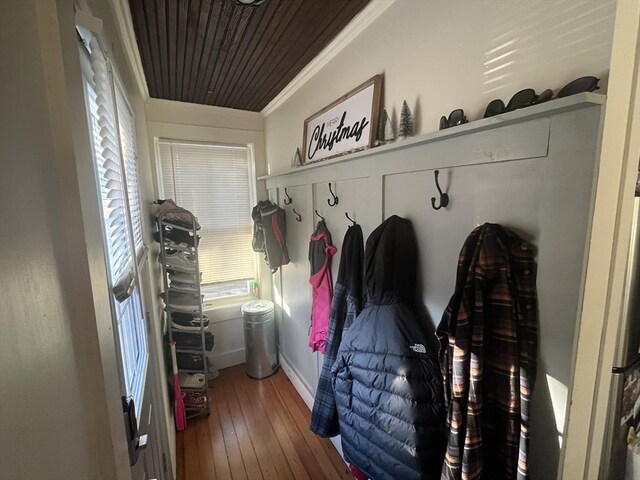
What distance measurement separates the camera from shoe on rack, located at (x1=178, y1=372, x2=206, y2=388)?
2.23 m

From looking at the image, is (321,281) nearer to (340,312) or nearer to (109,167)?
(340,312)

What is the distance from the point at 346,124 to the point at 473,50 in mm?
712

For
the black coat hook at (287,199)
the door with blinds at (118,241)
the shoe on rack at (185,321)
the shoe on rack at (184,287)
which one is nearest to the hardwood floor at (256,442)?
the shoe on rack at (185,321)

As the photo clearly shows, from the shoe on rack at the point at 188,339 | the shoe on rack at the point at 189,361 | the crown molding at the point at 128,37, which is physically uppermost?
the crown molding at the point at 128,37

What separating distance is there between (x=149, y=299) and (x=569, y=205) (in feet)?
5.99

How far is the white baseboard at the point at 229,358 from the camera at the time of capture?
2.85 metres

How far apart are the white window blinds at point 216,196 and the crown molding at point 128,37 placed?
73 cm

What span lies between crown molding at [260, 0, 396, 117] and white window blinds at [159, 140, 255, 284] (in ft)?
2.79

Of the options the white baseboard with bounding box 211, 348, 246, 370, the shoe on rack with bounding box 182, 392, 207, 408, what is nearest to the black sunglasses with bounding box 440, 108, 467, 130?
the shoe on rack with bounding box 182, 392, 207, 408

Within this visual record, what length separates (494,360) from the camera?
2.71 feet

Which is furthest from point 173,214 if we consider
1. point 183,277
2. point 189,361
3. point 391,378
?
point 391,378

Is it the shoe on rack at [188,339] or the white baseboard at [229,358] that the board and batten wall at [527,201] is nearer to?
the shoe on rack at [188,339]

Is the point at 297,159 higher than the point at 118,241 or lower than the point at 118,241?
higher

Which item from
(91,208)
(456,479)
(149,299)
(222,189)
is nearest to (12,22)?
(91,208)
